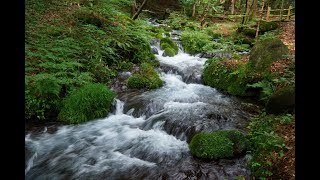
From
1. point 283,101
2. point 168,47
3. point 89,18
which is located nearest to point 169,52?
point 168,47

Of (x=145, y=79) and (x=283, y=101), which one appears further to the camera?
(x=145, y=79)

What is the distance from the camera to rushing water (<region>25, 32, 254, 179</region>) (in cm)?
664

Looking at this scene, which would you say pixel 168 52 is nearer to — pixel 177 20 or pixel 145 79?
pixel 145 79

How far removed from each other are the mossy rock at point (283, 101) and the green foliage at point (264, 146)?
510mm

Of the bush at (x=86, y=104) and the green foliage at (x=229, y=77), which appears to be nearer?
the bush at (x=86, y=104)

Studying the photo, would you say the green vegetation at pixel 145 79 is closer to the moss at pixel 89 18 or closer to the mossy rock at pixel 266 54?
the moss at pixel 89 18

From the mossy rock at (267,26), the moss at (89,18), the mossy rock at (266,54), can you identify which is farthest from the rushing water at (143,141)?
the mossy rock at (267,26)

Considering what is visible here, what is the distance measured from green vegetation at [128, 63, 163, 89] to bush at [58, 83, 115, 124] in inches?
82.3

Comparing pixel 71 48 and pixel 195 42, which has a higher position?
pixel 195 42

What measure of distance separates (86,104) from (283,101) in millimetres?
5930

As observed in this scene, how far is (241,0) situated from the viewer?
38531mm

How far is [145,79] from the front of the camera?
488 inches

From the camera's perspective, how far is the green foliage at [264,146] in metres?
5.95
